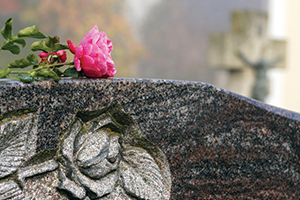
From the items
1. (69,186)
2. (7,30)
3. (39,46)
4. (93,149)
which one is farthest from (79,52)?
(69,186)

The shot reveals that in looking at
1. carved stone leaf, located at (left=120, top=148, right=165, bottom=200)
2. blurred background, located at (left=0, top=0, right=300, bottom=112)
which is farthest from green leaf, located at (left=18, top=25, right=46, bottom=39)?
blurred background, located at (left=0, top=0, right=300, bottom=112)

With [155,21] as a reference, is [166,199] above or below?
below

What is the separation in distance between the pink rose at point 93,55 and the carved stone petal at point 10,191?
46cm

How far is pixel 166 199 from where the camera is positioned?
1332 mm

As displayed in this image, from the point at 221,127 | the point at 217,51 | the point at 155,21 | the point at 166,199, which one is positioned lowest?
the point at 166,199

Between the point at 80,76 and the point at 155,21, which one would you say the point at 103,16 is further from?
the point at 80,76

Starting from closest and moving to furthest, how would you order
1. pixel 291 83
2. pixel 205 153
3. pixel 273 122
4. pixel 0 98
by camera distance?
pixel 0 98 < pixel 205 153 < pixel 273 122 < pixel 291 83

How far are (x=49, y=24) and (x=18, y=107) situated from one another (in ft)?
12.5

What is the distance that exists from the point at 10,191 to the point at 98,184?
299 mm

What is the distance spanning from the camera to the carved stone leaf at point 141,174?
1.28 metres

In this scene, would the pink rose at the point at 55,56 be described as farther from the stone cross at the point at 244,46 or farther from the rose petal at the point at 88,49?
the stone cross at the point at 244,46

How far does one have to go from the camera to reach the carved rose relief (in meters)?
1.17

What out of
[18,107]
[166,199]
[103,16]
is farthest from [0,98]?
[103,16]

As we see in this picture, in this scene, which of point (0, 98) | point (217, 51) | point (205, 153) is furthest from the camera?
point (217, 51)
